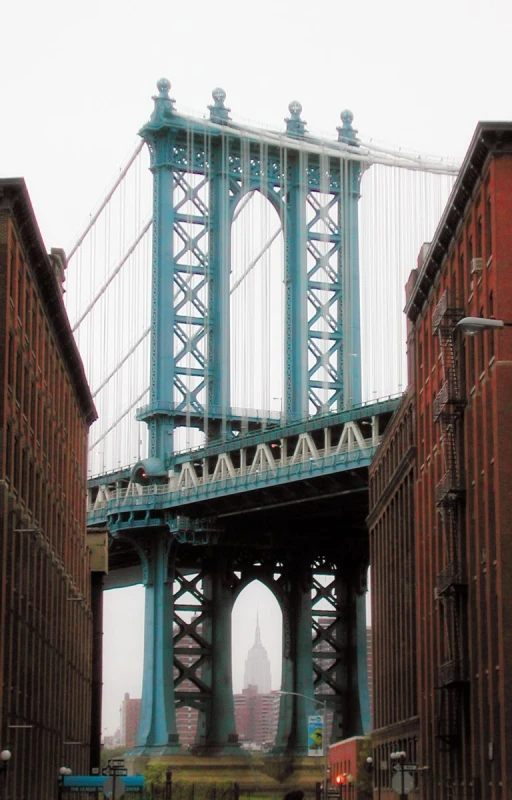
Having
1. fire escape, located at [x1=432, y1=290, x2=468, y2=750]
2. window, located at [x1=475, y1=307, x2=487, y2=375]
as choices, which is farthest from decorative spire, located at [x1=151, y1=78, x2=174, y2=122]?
window, located at [x1=475, y1=307, x2=487, y2=375]

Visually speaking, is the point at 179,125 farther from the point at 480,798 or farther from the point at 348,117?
the point at 480,798

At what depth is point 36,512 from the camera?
64.9 metres

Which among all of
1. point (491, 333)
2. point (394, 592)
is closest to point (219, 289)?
point (394, 592)

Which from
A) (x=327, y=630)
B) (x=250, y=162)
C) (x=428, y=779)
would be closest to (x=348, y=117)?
(x=250, y=162)

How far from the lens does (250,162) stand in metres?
123

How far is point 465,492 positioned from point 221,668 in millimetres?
71784

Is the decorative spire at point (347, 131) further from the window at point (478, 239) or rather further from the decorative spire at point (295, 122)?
the window at point (478, 239)

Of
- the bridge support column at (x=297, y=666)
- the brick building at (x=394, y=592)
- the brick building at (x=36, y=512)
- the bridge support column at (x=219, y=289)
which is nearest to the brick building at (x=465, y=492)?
the brick building at (x=394, y=592)

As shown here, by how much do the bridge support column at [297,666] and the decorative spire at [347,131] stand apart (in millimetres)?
28377

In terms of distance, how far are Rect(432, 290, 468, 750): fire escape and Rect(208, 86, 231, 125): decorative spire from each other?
6578 centimetres

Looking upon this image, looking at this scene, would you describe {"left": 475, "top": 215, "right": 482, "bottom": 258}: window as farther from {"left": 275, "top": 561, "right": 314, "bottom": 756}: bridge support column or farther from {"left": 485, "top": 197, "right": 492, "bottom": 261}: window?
{"left": 275, "top": 561, "right": 314, "bottom": 756}: bridge support column

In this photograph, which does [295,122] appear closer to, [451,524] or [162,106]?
[162,106]

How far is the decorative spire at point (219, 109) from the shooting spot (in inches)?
4754

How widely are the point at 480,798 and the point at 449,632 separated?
667 centimetres
